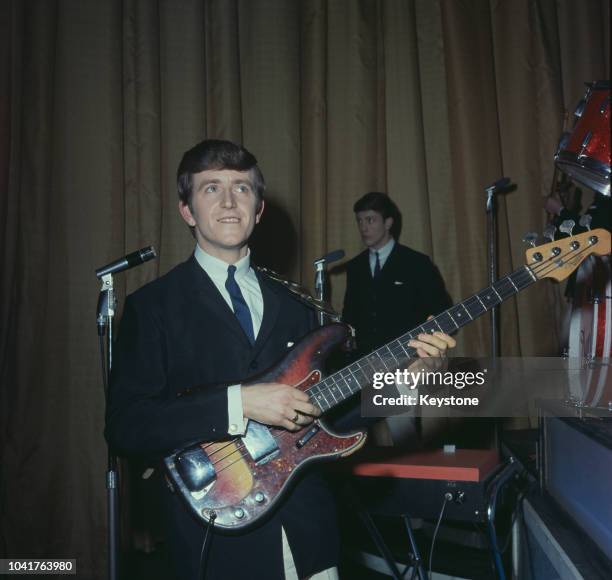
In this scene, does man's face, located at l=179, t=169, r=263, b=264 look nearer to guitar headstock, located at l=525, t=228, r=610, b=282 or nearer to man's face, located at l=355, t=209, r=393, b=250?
guitar headstock, located at l=525, t=228, r=610, b=282

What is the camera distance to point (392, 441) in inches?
128

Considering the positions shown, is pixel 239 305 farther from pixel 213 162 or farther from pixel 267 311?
pixel 213 162

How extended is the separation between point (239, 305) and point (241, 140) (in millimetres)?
1798

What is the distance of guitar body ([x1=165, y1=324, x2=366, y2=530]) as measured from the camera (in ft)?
4.85

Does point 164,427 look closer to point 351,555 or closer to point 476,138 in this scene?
point 351,555

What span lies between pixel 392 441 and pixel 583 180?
202 cm

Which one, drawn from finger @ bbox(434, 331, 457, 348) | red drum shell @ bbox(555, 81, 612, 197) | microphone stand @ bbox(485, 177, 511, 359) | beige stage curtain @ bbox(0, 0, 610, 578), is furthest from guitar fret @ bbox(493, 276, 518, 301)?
beige stage curtain @ bbox(0, 0, 610, 578)

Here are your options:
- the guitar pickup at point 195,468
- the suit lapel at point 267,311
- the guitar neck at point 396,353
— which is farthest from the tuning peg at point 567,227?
the guitar pickup at point 195,468

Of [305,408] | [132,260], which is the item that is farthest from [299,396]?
[132,260]

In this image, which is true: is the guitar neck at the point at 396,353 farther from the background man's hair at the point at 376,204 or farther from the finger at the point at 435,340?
the background man's hair at the point at 376,204

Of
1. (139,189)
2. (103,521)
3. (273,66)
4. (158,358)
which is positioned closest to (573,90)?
(273,66)

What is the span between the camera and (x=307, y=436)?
1547mm

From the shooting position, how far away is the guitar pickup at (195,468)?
149 cm

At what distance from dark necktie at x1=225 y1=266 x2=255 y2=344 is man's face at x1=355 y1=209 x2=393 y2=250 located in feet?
5.11
